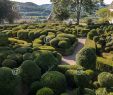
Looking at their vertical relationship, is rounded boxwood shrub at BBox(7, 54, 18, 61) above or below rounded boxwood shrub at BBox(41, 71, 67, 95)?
above

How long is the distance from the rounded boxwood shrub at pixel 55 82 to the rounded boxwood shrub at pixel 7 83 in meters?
1.46

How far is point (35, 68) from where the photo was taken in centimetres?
1466

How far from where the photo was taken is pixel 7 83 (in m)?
12.7

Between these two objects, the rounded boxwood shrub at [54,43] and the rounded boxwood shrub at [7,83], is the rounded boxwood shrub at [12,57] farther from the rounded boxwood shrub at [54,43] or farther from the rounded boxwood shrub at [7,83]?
the rounded boxwood shrub at [54,43]

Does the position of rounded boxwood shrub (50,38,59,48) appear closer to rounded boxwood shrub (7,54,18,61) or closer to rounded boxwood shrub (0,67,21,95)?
rounded boxwood shrub (7,54,18,61)

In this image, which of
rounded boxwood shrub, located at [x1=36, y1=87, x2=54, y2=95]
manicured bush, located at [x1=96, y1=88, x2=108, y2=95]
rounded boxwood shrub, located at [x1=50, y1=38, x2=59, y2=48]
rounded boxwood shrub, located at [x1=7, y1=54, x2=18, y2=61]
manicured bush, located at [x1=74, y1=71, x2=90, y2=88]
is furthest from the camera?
rounded boxwood shrub, located at [x1=50, y1=38, x2=59, y2=48]

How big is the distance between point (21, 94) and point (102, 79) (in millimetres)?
4388

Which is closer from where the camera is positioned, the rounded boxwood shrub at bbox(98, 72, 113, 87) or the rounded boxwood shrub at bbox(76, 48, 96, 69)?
the rounded boxwood shrub at bbox(98, 72, 113, 87)

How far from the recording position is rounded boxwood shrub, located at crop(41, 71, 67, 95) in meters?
13.5

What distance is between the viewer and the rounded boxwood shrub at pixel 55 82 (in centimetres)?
1352

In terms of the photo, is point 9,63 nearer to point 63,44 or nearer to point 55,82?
point 55,82

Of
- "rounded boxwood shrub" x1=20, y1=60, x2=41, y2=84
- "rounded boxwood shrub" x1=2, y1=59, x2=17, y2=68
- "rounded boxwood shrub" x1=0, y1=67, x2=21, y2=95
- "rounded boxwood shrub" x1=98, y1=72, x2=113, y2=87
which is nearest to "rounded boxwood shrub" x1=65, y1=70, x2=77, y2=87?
"rounded boxwood shrub" x1=98, y1=72, x2=113, y2=87

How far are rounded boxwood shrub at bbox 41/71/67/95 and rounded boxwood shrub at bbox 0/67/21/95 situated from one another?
146 cm

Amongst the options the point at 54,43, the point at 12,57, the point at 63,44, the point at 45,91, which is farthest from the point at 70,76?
the point at 54,43
